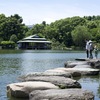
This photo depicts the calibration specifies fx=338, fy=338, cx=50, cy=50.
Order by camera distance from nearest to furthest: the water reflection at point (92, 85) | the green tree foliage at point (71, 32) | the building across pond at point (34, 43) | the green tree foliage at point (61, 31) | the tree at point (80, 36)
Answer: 1. the water reflection at point (92, 85)
2. the tree at point (80, 36)
3. the green tree foliage at point (71, 32)
4. the green tree foliage at point (61, 31)
5. the building across pond at point (34, 43)

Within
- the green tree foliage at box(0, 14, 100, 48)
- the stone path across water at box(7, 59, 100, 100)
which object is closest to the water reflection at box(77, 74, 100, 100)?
the stone path across water at box(7, 59, 100, 100)

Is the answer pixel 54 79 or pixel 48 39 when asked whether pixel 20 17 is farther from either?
pixel 54 79

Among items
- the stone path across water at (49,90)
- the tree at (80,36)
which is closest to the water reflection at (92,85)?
the stone path across water at (49,90)

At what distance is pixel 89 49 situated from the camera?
117 ft

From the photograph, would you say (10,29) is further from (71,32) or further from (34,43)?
(71,32)

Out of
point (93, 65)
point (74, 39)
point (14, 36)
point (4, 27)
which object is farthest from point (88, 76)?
point (4, 27)

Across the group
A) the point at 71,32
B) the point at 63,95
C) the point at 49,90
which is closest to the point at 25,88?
the point at 49,90

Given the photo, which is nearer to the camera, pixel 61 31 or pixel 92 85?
pixel 92 85

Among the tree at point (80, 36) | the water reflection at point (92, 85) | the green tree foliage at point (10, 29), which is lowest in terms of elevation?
the water reflection at point (92, 85)

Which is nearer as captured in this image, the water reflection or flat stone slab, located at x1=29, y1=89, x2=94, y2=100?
flat stone slab, located at x1=29, y1=89, x2=94, y2=100

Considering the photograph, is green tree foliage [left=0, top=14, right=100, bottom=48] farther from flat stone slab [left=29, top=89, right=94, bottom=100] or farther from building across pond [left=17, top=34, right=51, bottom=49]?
Result: flat stone slab [left=29, top=89, right=94, bottom=100]

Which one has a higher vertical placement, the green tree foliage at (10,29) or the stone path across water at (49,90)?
the green tree foliage at (10,29)

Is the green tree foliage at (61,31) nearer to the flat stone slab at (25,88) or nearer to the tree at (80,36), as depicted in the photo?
the tree at (80,36)

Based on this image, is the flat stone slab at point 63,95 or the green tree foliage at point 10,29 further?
the green tree foliage at point 10,29
